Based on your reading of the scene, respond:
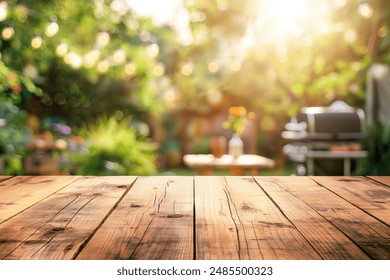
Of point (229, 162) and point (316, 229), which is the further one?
point (229, 162)

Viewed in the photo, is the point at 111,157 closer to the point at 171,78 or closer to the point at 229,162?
the point at 229,162

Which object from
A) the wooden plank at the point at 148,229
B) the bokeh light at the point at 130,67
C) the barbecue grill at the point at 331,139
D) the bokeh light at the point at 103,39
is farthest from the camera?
the bokeh light at the point at 130,67

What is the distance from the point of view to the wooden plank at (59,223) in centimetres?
133

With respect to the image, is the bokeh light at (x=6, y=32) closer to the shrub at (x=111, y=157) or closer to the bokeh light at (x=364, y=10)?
the shrub at (x=111, y=157)

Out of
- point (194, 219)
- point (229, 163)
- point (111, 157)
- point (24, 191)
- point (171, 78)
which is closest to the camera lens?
point (194, 219)

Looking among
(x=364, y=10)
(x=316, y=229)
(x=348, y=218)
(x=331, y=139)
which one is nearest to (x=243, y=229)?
(x=316, y=229)

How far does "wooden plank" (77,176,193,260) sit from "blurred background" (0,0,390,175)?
241 centimetres

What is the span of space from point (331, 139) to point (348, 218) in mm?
5636

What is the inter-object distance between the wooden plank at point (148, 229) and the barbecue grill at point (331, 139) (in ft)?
17.1

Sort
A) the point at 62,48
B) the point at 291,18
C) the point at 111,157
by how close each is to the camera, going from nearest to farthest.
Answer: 1. the point at 111,157
2. the point at 62,48
3. the point at 291,18

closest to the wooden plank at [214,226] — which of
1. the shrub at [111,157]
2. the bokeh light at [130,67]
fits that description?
the shrub at [111,157]

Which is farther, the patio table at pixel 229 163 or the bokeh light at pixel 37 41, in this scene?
the patio table at pixel 229 163

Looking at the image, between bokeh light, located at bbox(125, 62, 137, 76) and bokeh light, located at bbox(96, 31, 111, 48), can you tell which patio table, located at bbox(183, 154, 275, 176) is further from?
bokeh light, located at bbox(96, 31, 111, 48)

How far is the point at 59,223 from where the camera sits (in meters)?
1.60
